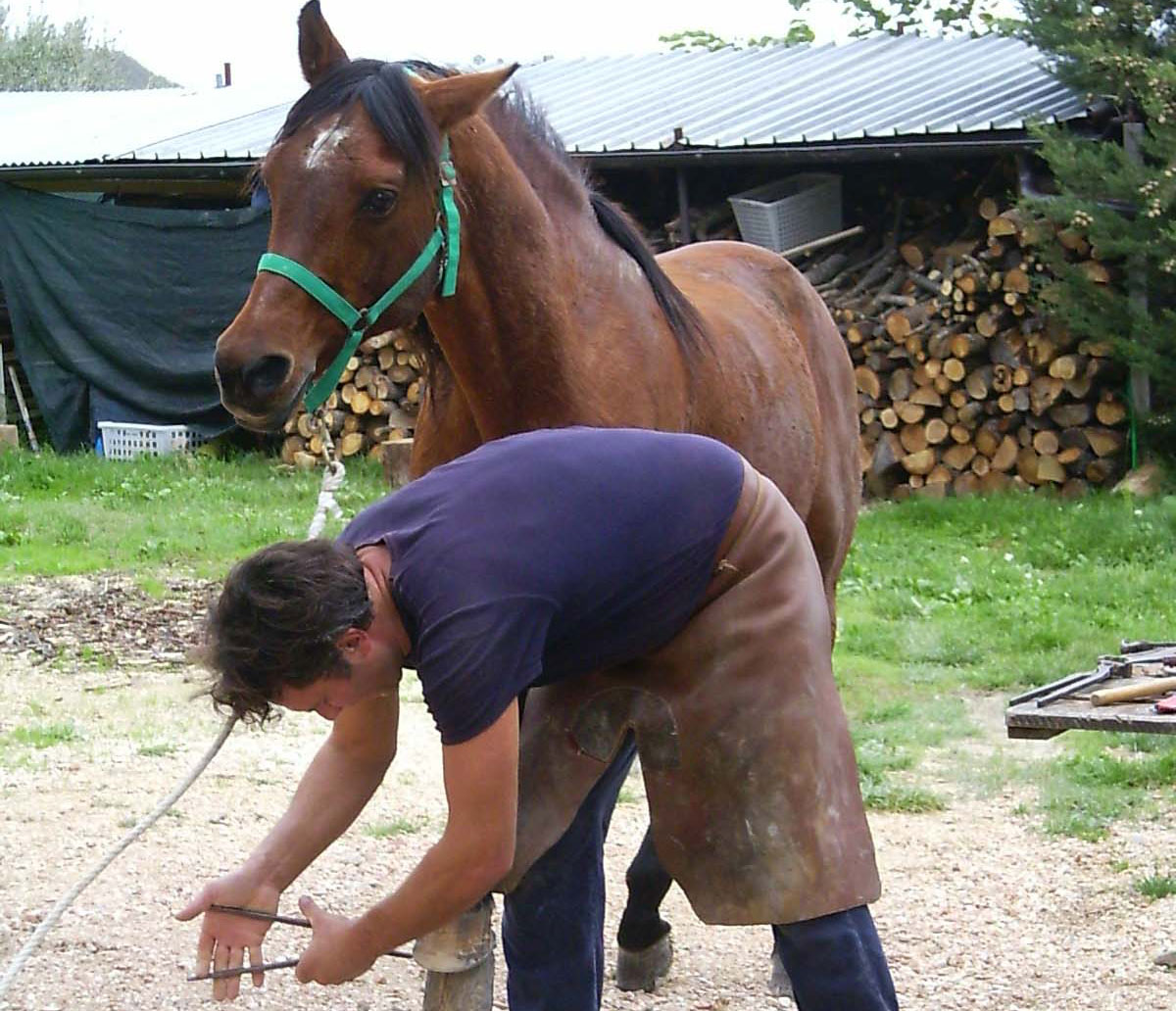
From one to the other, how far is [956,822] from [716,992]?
1.40 metres

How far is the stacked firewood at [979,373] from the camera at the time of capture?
9.75 metres

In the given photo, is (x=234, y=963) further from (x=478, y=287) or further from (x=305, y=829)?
(x=478, y=287)

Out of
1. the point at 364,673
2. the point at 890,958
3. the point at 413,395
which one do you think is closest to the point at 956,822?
the point at 890,958

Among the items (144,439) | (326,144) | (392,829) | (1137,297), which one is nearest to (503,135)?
(326,144)

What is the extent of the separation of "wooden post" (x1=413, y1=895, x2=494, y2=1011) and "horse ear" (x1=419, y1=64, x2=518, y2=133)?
1706 millimetres

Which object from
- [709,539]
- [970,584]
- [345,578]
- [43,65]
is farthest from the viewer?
[43,65]

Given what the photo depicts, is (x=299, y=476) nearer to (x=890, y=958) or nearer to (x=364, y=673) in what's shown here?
(x=890, y=958)

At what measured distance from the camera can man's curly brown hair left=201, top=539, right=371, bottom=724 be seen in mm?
2369

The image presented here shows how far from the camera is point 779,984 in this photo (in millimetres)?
4047

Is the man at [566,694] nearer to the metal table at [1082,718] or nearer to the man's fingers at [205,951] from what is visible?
the man's fingers at [205,951]

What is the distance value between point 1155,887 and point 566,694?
2268 mm

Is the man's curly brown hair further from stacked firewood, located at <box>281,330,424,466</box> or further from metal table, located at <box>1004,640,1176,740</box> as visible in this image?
stacked firewood, located at <box>281,330,424,466</box>

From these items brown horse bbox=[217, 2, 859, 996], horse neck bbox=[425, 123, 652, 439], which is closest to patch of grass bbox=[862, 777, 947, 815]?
brown horse bbox=[217, 2, 859, 996]

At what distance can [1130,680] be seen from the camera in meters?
3.98
